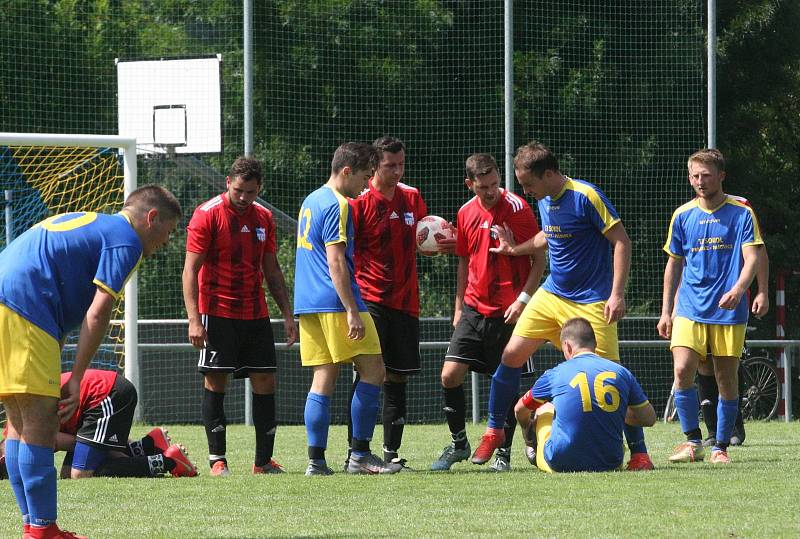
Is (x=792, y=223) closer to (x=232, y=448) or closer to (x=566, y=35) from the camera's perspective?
(x=566, y=35)

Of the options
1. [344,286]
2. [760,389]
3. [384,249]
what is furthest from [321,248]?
[760,389]

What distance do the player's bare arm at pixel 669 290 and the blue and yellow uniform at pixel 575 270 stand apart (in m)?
0.79

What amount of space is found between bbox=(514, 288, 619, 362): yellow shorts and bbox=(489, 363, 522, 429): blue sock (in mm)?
302

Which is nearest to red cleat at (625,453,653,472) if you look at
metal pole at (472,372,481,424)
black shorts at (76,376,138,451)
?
black shorts at (76,376,138,451)

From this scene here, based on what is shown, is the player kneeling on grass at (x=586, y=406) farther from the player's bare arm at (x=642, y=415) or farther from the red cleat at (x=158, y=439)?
the red cleat at (x=158, y=439)

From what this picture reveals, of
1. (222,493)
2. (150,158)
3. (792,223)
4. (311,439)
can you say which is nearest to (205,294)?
(311,439)

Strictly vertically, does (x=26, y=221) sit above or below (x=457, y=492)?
above

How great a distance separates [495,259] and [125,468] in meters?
2.69

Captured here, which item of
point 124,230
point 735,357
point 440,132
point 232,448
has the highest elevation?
point 440,132

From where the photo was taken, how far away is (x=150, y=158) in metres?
15.7

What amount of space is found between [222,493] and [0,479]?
5.78 ft

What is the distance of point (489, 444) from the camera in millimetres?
8297

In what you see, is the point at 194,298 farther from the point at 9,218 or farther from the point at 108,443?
the point at 9,218

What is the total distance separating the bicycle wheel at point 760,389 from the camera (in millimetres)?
14406
